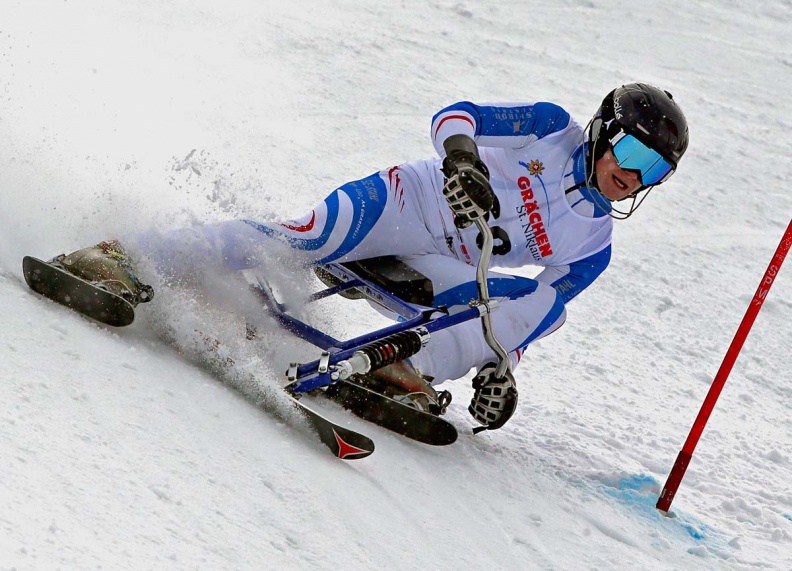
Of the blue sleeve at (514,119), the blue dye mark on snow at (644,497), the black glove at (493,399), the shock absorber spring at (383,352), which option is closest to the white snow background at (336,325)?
the blue dye mark on snow at (644,497)

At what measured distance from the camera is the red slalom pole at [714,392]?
13.0ft

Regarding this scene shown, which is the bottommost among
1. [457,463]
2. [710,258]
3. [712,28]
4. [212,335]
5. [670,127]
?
[457,463]

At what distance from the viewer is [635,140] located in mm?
3758

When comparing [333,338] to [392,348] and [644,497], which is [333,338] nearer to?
[392,348]

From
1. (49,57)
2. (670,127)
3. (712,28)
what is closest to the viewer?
(670,127)

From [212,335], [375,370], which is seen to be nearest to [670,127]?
[375,370]

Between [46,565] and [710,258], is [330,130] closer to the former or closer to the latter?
[710,258]

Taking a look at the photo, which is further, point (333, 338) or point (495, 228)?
point (495, 228)

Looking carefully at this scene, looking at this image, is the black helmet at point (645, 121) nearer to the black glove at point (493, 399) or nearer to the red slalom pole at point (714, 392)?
the red slalom pole at point (714, 392)

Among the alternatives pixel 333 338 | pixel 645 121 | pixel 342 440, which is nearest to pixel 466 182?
pixel 645 121

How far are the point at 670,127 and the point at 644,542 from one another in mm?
1594

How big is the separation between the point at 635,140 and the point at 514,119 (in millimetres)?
499

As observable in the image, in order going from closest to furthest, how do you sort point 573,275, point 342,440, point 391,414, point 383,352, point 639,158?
1. point 342,440
2. point 383,352
3. point 391,414
4. point 639,158
5. point 573,275

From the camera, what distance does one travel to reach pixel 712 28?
12.9 meters
